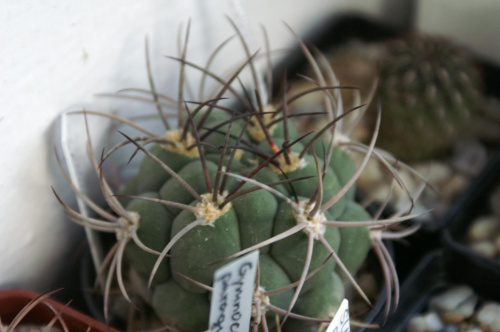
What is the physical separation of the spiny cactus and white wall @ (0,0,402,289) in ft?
0.38

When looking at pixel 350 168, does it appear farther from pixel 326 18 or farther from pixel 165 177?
pixel 326 18

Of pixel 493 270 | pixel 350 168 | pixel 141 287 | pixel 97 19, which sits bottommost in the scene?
pixel 493 270

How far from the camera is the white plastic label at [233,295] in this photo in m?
0.54

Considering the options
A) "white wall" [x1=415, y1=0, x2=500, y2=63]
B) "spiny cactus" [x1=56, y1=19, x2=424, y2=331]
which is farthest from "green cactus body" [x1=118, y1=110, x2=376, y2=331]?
"white wall" [x1=415, y1=0, x2=500, y2=63]

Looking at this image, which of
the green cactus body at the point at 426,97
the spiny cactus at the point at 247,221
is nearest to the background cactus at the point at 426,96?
the green cactus body at the point at 426,97

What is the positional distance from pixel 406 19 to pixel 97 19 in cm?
99

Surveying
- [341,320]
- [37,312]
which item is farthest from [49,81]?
[341,320]

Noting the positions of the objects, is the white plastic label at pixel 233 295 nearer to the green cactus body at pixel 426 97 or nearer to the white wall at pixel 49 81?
the white wall at pixel 49 81

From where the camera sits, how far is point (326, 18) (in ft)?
4.86

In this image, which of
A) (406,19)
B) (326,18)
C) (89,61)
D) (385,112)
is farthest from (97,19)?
(406,19)

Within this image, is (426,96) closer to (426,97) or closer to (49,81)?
(426,97)

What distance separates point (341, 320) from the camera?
2.10 ft

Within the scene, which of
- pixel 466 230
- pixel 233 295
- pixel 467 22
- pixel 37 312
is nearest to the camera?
pixel 233 295

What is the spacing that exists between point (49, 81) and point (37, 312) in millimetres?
302
